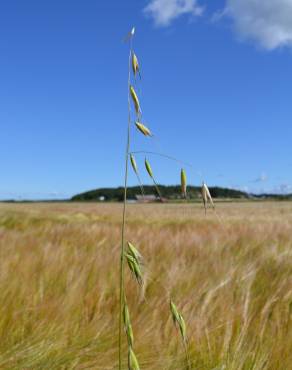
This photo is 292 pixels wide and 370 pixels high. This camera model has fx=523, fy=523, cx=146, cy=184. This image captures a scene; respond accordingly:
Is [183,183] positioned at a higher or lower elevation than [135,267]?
higher

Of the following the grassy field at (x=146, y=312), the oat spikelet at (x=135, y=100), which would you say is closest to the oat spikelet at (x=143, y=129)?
the oat spikelet at (x=135, y=100)

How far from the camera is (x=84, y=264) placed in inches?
105

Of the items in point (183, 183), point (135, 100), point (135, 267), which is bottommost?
point (135, 267)

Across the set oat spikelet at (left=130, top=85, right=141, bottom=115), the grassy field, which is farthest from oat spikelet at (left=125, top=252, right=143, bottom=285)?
oat spikelet at (left=130, top=85, right=141, bottom=115)

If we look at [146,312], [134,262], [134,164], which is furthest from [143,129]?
[146,312]

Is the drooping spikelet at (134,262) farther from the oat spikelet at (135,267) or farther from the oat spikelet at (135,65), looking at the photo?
the oat spikelet at (135,65)

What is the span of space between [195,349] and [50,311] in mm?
532

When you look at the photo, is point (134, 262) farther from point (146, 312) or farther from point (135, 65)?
point (146, 312)

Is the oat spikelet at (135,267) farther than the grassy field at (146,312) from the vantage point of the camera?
No

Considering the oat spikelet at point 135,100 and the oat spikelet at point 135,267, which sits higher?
the oat spikelet at point 135,100

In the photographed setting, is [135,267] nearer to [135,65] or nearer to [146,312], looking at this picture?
[135,65]

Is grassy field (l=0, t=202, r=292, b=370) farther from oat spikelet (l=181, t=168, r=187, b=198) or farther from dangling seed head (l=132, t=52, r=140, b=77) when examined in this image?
dangling seed head (l=132, t=52, r=140, b=77)

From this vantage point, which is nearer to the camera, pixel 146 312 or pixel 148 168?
pixel 148 168

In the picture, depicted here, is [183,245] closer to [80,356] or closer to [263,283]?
[263,283]
